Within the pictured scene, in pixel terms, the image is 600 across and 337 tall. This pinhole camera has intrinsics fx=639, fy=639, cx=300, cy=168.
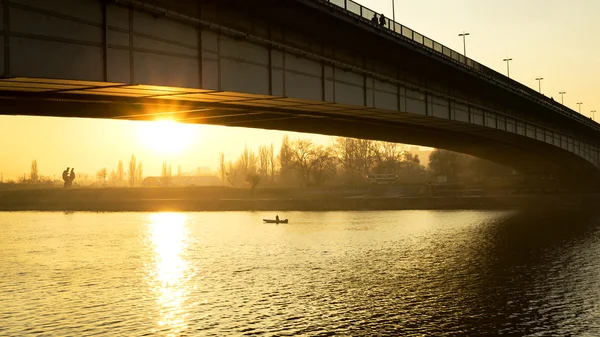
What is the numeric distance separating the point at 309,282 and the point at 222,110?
1138 centimetres

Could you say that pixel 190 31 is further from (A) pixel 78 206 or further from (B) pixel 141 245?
(A) pixel 78 206

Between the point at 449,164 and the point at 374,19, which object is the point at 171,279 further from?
the point at 449,164

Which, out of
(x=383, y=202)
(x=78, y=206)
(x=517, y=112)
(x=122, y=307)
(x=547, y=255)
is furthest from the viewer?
(x=78, y=206)

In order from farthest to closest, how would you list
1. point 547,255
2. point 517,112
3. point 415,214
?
1. point 415,214
2. point 517,112
3. point 547,255

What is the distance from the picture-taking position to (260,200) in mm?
124312

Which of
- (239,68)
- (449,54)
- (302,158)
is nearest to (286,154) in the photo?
(302,158)

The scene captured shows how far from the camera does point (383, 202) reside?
110 meters

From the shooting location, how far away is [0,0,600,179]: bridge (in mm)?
19094

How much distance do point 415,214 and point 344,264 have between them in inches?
1985

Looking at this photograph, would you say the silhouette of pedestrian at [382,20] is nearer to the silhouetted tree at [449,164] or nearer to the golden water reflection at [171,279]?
the golden water reflection at [171,279]

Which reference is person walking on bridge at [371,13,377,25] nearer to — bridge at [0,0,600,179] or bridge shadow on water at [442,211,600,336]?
bridge at [0,0,600,179]

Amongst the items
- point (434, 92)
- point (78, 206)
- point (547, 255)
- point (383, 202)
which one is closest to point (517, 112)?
point (547, 255)

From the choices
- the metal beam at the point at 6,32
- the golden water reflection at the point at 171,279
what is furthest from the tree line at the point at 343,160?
the metal beam at the point at 6,32

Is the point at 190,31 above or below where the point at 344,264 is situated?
above
